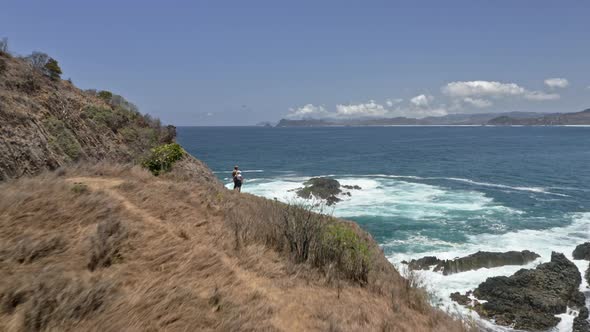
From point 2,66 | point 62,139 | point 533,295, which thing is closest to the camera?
point 62,139

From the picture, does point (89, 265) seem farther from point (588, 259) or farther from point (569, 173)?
point (569, 173)

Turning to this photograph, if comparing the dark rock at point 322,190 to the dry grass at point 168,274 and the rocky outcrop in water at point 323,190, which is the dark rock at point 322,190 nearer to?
the rocky outcrop in water at point 323,190

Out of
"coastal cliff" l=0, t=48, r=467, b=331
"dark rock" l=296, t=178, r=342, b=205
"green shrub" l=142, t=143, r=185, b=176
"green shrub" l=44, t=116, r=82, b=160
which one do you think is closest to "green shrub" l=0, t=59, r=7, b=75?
"green shrub" l=44, t=116, r=82, b=160

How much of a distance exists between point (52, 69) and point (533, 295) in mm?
33757

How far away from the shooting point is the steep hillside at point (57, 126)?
15.1m

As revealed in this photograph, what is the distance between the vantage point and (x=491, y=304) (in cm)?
1966

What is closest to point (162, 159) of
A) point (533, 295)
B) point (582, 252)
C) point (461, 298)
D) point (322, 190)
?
point (461, 298)

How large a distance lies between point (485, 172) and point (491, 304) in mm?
46084

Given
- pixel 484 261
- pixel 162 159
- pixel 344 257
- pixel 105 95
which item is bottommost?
pixel 484 261

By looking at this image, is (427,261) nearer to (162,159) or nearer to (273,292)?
(162,159)

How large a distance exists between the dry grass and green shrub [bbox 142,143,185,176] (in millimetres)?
10967

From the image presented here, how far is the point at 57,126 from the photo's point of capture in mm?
19125

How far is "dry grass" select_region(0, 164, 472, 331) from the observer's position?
4633 millimetres

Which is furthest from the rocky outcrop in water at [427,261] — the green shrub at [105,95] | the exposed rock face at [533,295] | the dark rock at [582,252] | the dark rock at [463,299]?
the green shrub at [105,95]
